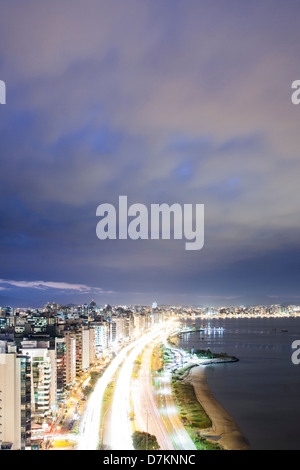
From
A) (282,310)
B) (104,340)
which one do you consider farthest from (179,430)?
(282,310)

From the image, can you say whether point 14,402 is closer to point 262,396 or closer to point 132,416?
point 132,416

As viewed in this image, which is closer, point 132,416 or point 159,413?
point 132,416

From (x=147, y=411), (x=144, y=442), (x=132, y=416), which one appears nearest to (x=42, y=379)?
(x=132, y=416)

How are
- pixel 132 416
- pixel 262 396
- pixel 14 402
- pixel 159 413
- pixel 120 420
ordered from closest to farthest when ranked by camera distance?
pixel 14 402 → pixel 120 420 → pixel 132 416 → pixel 159 413 → pixel 262 396

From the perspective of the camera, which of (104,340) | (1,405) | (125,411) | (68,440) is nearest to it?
(1,405)

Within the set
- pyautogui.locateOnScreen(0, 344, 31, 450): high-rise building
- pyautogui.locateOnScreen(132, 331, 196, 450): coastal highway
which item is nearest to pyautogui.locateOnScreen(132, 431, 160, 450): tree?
pyautogui.locateOnScreen(132, 331, 196, 450): coastal highway

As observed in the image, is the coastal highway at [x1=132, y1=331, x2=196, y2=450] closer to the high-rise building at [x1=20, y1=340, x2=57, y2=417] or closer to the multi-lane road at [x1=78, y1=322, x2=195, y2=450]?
the multi-lane road at [x1=78, y1=322, x2=195, y2=450]
